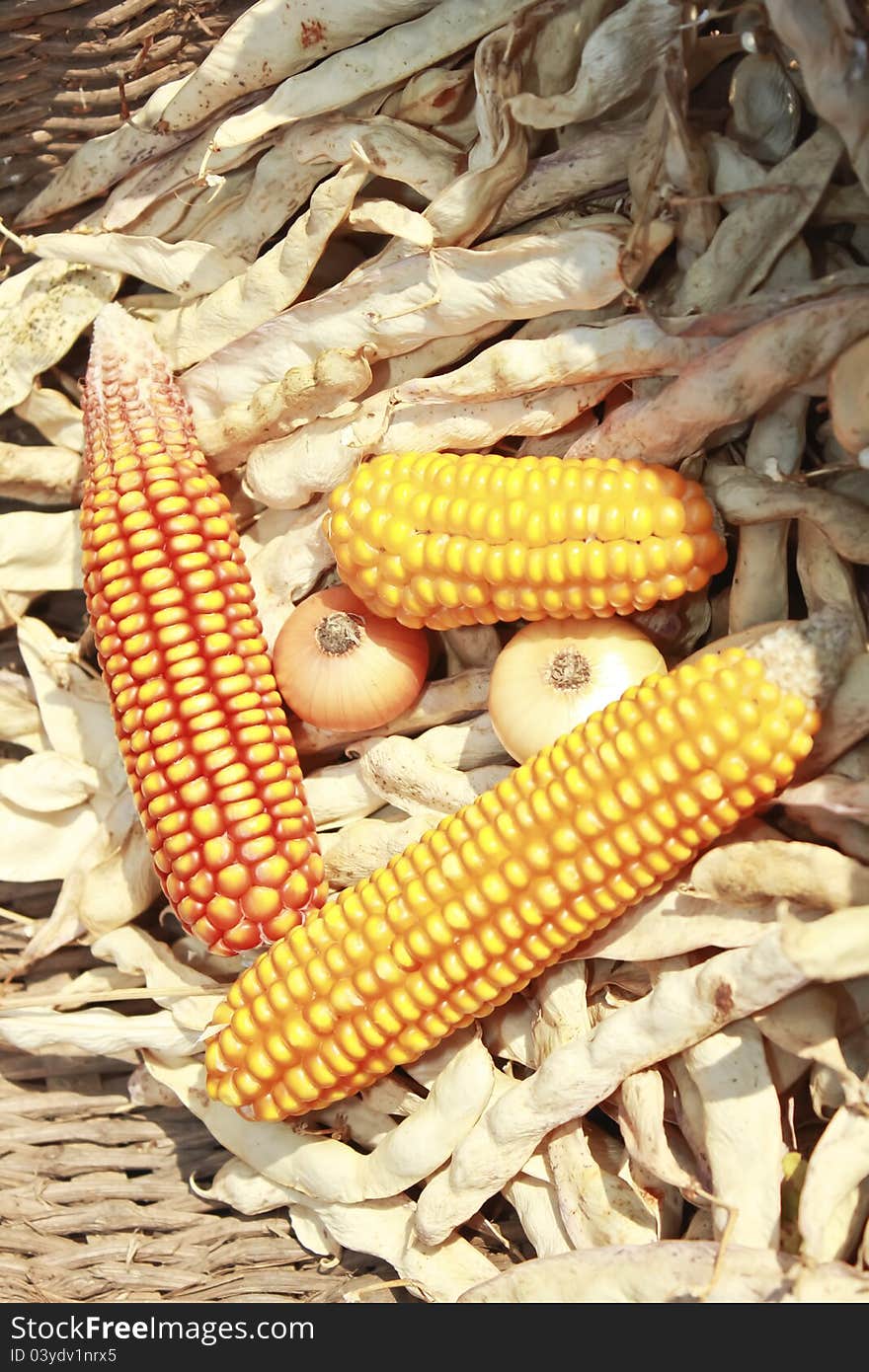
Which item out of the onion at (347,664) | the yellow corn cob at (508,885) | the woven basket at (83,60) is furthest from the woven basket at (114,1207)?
the woven basket at (83,60)

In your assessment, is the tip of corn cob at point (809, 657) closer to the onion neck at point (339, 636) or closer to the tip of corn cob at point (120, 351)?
the onion neck at point (339, 636)

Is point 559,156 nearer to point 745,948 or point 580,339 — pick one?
point 580,339

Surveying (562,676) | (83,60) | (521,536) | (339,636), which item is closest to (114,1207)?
(339,636)

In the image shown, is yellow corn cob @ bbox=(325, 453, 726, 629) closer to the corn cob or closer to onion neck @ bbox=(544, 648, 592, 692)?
onion neck @ bbox=(544, 648, 592, 692)

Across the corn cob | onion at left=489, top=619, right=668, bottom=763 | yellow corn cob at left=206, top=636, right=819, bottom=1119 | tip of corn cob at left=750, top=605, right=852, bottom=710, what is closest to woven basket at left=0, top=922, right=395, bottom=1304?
yellow corn cob at left=206, top=636, right=819, bottom=1119

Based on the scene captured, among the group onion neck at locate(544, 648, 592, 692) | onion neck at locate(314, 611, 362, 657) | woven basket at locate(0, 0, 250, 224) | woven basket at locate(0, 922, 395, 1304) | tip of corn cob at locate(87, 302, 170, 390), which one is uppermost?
woven basket at locate(0, 0, 250, 224)
